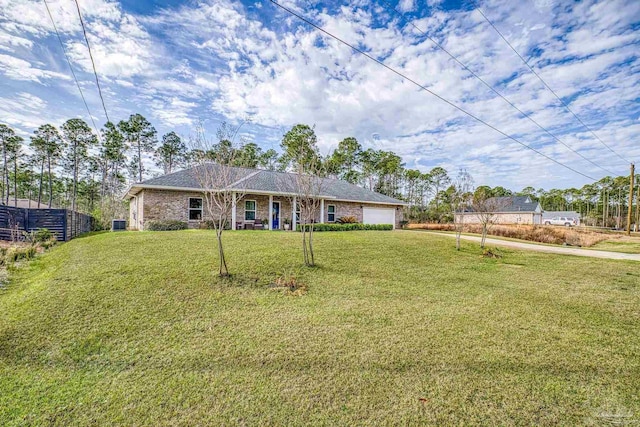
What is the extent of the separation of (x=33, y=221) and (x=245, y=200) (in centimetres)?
994

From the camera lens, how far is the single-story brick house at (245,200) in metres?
15.8

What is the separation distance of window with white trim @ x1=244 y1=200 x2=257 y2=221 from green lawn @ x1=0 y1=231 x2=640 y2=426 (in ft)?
34.0

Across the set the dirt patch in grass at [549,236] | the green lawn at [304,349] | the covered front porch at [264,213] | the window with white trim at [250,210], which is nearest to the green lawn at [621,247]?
the dirt patch in grass at [549,236]

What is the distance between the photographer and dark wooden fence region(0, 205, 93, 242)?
12.2 meters

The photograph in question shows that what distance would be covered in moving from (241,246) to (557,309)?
8.58m

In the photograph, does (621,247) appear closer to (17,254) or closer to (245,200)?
(245,200)

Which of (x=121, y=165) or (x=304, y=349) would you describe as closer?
(x=304, y=349)

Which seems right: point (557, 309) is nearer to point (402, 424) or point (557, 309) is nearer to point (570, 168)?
point (402, 424)

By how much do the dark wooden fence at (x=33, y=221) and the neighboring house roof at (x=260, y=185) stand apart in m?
3.58

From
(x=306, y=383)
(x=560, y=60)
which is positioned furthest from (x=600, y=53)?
(x=306, y=383)

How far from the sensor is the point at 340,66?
11516 mm

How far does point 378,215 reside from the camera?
2464cm

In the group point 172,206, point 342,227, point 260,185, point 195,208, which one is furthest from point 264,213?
point 172,206

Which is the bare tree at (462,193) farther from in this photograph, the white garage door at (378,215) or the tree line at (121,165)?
the tree line at (121,165)
